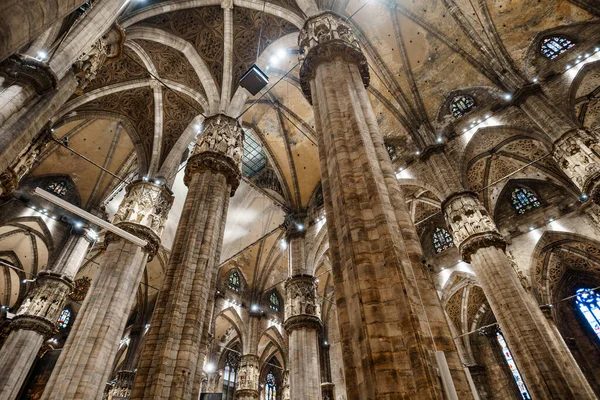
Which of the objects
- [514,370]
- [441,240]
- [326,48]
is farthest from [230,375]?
[326,48]

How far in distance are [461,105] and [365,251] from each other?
39.5 feet

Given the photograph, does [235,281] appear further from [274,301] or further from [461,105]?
[461,105]

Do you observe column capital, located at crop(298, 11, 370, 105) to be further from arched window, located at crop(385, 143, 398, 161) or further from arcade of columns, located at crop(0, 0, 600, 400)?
arched window, located at crop(385, 143, 398, 161)

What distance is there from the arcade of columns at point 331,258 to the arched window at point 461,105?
168cm

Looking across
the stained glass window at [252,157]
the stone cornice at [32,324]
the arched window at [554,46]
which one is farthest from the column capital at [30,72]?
the arched window at [554,46]

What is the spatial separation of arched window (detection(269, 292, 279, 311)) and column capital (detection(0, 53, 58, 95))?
55.0 ft

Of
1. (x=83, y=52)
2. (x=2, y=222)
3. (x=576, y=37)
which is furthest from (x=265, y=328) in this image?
(x=576, y=37)

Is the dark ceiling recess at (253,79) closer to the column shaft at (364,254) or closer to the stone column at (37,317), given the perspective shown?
the column shaft at (364,254)

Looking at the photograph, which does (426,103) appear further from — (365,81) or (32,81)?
(32,81)

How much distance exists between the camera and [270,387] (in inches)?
883

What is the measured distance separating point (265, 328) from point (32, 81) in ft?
53.2

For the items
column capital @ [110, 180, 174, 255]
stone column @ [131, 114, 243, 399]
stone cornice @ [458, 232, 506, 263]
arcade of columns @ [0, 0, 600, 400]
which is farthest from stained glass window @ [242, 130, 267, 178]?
stone cornice @ [458, 232, 506, 263]

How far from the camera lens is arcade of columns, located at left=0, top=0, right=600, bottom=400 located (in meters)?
3.78

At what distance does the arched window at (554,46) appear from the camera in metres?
12.2
